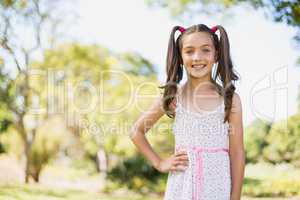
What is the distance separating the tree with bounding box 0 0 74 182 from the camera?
482 cm

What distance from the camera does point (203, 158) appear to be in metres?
1.23

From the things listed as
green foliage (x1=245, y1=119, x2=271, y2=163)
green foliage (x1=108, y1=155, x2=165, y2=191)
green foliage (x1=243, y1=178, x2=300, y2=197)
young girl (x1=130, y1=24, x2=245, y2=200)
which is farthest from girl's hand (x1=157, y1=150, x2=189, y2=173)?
green foliage (x1=108, y1=155, x2=165, y2=191)

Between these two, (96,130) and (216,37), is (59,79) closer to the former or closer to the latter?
(96,130)

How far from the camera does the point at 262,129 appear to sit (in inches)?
175

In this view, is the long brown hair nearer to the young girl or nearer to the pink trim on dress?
the young girl

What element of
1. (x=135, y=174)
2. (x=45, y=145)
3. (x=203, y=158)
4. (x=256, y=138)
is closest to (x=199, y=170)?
(x=203, y=158)

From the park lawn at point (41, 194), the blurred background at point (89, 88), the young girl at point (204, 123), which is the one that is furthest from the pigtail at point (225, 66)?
the blurred background at point (89, 88)

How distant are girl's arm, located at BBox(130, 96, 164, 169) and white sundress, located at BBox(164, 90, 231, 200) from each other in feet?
0.26

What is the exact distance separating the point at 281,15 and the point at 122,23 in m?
1.82

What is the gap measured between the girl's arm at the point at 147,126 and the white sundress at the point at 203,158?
0.08 m

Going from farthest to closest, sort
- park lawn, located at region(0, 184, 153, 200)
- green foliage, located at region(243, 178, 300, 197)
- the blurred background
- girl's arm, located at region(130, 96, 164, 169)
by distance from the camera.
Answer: the blurred background < green foliage, located at region(243, 178, 300, 197) < park lawn, located at region(0, 184, 153, 200) < girl's arm, located at region(130, 96, 164, 169)

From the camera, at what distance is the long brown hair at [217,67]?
49.8 inches

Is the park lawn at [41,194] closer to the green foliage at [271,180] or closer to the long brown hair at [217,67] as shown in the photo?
the green foliage at [271,180]

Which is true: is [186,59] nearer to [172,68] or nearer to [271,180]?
[172,68]
